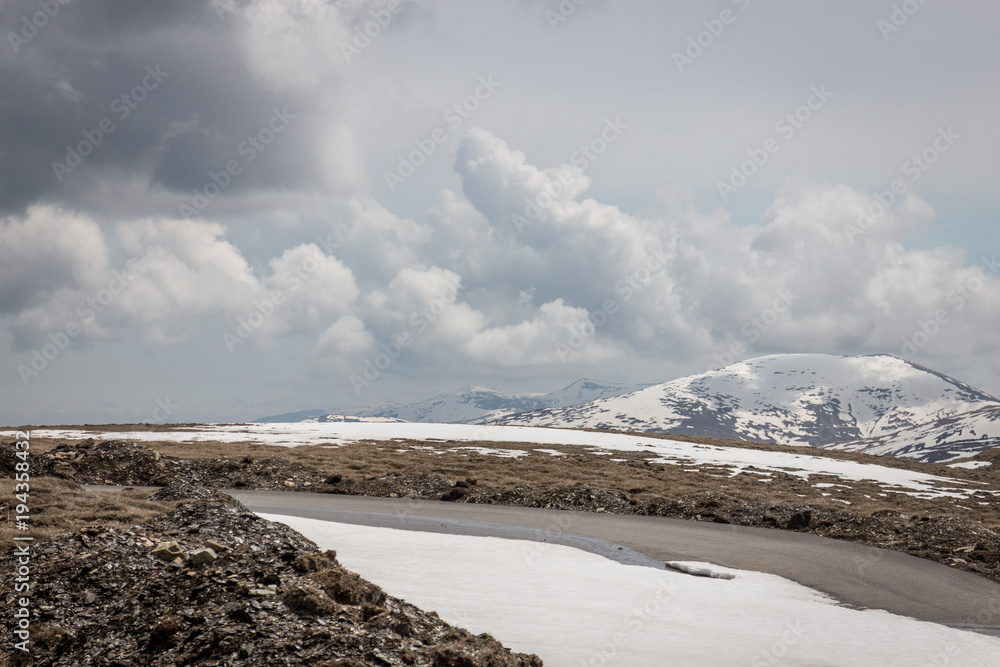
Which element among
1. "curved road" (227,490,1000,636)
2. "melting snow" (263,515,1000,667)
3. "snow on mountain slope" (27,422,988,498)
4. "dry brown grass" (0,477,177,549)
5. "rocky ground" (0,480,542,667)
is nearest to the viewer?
"rocky ground" (0,480,542,667)

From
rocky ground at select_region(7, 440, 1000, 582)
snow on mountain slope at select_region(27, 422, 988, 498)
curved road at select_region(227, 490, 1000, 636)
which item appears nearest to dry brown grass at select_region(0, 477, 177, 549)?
curved road at select_region(227, 490, 1000, 636)

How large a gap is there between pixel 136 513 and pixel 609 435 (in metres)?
64.6

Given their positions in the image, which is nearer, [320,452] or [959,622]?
[959,622]

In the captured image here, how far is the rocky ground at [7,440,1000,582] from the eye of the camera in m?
21.0

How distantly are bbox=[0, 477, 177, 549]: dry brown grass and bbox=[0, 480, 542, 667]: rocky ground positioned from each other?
54.1 inches

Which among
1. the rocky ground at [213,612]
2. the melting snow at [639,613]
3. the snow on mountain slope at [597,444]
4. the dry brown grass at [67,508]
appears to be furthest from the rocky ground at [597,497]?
the rocky ground at [213,612]

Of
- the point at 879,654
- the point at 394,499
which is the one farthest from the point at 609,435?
the point at 879,654

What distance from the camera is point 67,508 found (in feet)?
49.6

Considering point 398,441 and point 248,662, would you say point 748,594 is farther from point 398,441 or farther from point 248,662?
point 398,441

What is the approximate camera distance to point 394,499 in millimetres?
30656

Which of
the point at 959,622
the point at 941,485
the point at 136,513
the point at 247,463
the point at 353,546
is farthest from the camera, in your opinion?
the point at 941,485

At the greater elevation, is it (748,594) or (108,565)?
(108,565)

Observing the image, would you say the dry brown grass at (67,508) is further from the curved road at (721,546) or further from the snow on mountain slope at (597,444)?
the snow on mountain slope at (597,444)

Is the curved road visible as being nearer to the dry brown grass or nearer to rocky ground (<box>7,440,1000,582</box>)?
rocky ground (<box>7,440,1000,582</box>)
